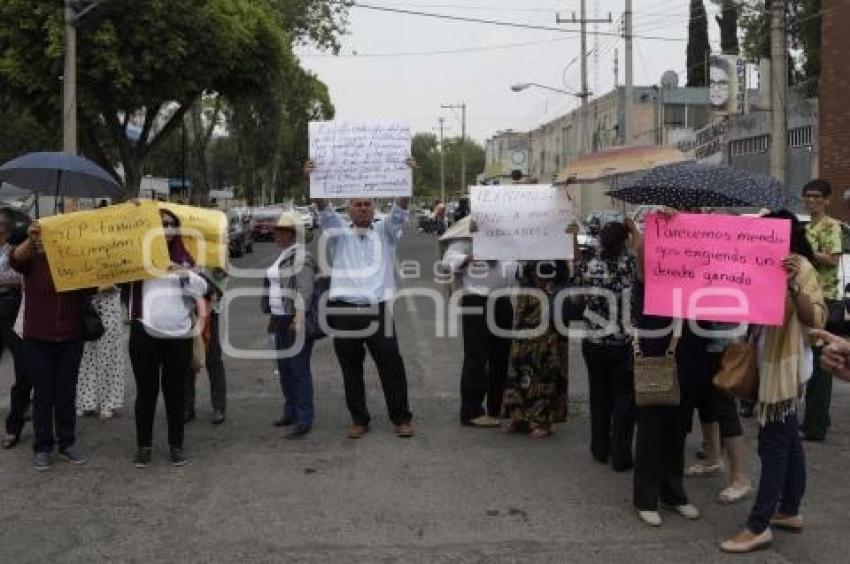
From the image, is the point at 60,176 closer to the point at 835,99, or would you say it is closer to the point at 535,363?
the point at 535,363

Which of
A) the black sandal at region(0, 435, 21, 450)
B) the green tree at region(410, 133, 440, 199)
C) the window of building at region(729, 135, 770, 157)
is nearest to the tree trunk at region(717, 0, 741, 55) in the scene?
the window of building at region(729, 135, 770, 157)

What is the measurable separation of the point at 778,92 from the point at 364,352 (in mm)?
12993

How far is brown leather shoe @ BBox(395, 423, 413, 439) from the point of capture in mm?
6984

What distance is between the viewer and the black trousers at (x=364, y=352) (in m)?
6.83

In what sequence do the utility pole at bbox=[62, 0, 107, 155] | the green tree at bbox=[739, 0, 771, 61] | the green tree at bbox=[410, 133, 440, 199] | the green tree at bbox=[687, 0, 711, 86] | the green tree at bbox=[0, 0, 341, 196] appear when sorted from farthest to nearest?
the green tree at bbox=[410, 133, 440, 199] → the green tree at bbox=[687, 0, 711, 86] → the green tree at bbox=[739, 0, 771, 61] → the green tree at bbox=[0, 0, 341, 196] → the utility pole at bbox=[62, 0, 107, 155]

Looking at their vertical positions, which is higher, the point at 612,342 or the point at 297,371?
the point at 612,342

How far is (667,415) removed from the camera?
519cm

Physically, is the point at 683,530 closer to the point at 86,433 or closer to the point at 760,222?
the point at 760,222

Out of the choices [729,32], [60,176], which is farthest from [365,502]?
[729,32]

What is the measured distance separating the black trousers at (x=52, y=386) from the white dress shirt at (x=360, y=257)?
71.0 inches

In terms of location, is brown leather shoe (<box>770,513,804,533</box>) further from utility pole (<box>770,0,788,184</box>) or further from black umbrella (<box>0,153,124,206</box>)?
utility pole (<box>770,0,788,184</box>)

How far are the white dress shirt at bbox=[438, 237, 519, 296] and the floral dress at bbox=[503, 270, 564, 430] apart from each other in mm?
207

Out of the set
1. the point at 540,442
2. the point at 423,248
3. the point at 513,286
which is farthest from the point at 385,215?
the point at 423,248

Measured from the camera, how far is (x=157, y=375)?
6309 millimetres
